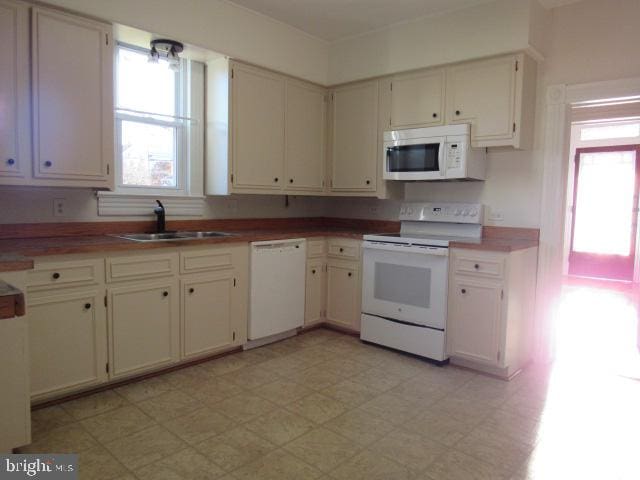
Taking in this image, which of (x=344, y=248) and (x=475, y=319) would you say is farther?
(x=344, y=248)

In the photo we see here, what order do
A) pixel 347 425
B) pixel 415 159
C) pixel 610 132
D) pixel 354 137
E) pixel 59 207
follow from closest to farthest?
pixel 347 425 < pixel 59 207 < pixel 415 159 < pixel 354 137 < pixel 610 132

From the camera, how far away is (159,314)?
9.68 feet

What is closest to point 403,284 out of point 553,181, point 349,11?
point 553,181

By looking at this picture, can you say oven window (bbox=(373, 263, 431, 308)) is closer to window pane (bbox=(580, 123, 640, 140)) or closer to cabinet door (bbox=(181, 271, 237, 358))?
cabinet door (bbox=(181, 271, 237, 358))

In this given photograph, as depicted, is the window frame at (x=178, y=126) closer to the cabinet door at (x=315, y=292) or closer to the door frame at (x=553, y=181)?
the cabinet door at (x=315, y=292)

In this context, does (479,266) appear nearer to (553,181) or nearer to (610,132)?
(553,181)

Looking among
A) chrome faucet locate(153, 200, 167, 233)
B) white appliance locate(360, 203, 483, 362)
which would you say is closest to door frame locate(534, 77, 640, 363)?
white appliance locate(360, 203, 483, 362)

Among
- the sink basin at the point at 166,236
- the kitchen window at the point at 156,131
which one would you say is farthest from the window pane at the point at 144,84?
the sink basin at the point at 166,236

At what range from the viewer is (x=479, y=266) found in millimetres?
3174

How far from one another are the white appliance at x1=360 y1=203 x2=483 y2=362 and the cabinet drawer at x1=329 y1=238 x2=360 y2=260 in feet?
0.52

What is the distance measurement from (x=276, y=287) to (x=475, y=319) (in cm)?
150

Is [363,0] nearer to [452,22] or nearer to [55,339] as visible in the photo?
[452,22]

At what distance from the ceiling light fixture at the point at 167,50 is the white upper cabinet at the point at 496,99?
201 cm

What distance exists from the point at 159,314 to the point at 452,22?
295cm
